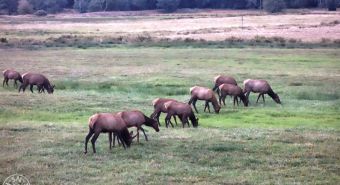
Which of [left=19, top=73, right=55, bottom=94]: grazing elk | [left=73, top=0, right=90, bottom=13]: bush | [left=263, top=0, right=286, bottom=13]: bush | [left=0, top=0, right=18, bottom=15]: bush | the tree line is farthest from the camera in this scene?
[left=73, top=0, right=90, bottom=13]: bush

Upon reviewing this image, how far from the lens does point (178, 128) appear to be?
20812mm

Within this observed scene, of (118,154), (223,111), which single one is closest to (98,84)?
(223,111)

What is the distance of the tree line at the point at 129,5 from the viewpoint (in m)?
116

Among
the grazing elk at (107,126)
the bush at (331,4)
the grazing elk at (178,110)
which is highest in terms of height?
the grazing elk at (107,126)

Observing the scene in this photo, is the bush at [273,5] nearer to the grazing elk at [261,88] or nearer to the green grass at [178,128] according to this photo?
the green grass at [178,128]

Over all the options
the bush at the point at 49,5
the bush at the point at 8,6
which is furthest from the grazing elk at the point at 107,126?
the bush at the point at 49,5

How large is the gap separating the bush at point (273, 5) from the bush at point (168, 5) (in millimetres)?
18853

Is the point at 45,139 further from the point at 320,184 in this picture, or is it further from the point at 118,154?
the point at 320,184

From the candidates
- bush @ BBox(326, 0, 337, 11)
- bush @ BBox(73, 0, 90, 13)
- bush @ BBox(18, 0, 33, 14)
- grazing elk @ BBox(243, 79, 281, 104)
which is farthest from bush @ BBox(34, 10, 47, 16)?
grazing elk @ BBox(243, 79, 281, 104)

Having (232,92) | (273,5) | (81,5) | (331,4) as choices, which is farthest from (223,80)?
(81,5)

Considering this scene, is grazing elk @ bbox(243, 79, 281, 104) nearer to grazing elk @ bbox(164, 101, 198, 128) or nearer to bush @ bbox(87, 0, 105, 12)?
grazing elk @ bbox(164, 101, 198, 128)

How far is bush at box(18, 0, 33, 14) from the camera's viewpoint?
Result: 115m

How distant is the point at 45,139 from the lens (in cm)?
1805

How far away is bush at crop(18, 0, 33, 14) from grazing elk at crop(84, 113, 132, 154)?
104 m
